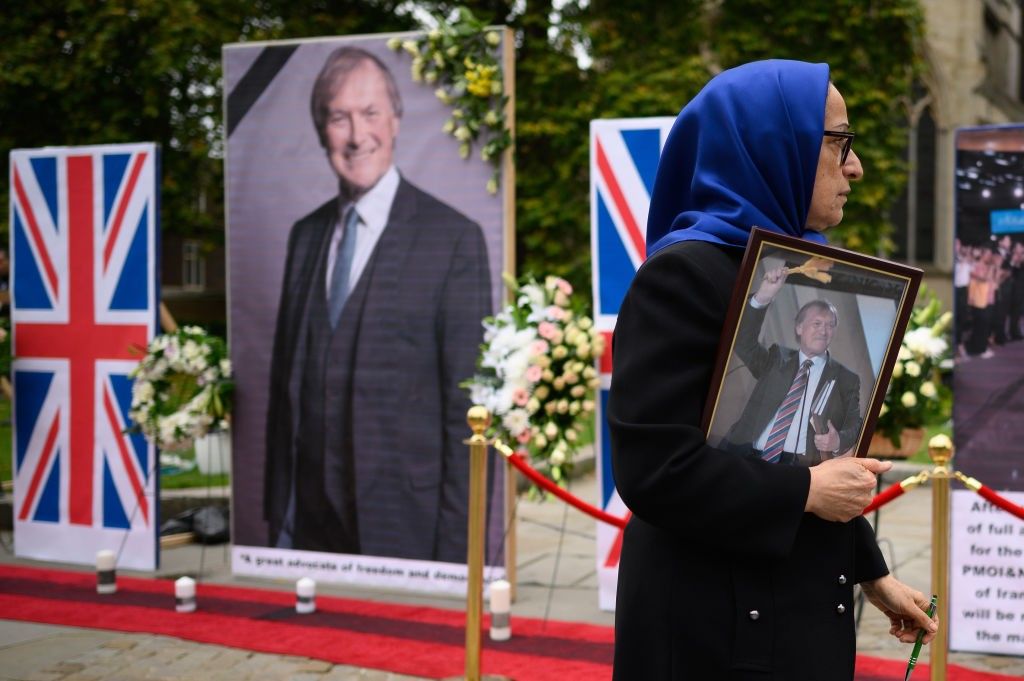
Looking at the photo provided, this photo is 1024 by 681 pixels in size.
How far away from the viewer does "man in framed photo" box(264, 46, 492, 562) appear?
6.93 meters

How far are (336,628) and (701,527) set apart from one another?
459cm

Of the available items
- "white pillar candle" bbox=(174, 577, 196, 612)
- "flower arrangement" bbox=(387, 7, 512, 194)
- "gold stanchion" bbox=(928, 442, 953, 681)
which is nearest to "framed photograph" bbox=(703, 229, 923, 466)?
"gold stanchion" bbox=(928, 442, 953, 681)

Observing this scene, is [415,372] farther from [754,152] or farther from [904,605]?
[754,152]

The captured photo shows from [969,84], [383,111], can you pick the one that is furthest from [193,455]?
[969,84]

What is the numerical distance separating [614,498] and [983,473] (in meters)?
1.88

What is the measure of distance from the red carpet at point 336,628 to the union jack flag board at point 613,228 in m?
0.63

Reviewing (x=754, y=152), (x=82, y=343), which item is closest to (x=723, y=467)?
(x=754, y=152)

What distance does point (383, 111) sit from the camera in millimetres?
7039

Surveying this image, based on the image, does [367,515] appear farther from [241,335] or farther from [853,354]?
[853,354]

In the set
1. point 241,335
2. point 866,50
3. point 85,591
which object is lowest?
point 85,591

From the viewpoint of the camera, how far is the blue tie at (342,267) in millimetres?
7156

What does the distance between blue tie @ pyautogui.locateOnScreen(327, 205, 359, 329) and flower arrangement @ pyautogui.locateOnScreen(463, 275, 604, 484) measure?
1076 mm

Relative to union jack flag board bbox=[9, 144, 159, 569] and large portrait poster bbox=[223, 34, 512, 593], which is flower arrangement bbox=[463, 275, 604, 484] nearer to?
large portrait poster bbox=[223, 34, 512, 593]

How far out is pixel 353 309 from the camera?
717 centimetres
